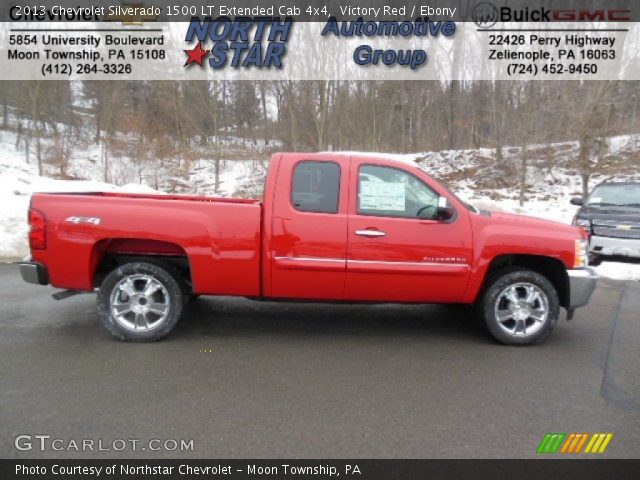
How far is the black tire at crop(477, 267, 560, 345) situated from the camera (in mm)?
4570

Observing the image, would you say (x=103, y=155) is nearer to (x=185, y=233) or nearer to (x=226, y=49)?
(x=226, y=49)

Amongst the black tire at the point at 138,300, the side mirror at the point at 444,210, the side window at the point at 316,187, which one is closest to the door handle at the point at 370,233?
the side window at the point at 316,187

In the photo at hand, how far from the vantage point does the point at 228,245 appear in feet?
14.4

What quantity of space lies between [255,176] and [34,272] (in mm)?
19621

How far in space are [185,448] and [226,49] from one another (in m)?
15.3

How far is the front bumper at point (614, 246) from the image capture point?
8.59 metres

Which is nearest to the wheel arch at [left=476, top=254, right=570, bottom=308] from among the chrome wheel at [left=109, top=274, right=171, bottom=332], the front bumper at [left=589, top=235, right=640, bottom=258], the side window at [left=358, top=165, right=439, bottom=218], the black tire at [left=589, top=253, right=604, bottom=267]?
the side window at [left=358, top=165, right=439, bottom=218]

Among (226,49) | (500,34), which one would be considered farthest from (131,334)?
(500,34)

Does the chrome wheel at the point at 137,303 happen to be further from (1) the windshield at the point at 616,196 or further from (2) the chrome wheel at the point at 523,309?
(1) the windshield at the point at 616,196

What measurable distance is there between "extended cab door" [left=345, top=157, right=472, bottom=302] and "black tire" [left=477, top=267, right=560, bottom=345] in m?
0.34

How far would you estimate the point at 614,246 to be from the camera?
8719 millimetres

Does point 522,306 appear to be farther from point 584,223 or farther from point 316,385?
point 584,223

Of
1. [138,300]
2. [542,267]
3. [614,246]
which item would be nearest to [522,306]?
[542,267]

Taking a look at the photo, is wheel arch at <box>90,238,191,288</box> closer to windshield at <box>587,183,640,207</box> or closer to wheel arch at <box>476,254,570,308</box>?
wheel arch at <box>476,254,570,308</box>
